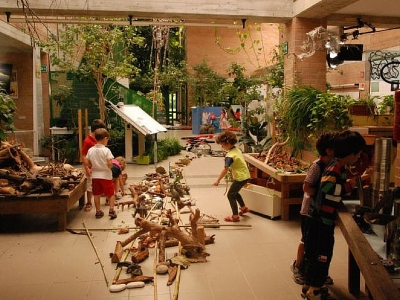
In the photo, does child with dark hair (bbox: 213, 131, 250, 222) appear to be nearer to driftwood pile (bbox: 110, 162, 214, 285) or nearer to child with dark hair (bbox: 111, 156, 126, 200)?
driftwood pile (bbox: 110, 162, 214, 285)

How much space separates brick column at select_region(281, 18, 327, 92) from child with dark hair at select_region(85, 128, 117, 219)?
4.03m

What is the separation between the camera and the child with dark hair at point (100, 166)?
230 inches

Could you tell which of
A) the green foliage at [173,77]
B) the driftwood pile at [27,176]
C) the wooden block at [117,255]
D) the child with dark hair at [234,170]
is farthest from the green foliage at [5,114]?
the green foliage at [173,77]

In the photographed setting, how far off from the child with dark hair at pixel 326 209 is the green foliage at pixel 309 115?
273cm

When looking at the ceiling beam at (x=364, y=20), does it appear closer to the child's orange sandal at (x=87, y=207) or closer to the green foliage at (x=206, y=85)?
the child's orange sandal at (x=87, y=207)

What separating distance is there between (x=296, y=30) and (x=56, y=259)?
602cm

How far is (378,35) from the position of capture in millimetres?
12617

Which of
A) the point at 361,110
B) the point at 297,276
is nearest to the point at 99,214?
the point at 297,276

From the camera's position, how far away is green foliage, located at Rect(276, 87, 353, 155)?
5.84 meters

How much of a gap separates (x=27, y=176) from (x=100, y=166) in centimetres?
100

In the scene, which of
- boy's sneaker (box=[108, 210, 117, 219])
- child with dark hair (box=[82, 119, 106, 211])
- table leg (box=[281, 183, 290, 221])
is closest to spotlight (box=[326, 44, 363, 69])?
table leg (box=[281, 183, 290, 221])

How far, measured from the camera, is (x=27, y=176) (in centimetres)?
557

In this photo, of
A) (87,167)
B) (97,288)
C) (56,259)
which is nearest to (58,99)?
(87,167)

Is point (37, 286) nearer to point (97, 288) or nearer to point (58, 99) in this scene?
point (97, 288)
